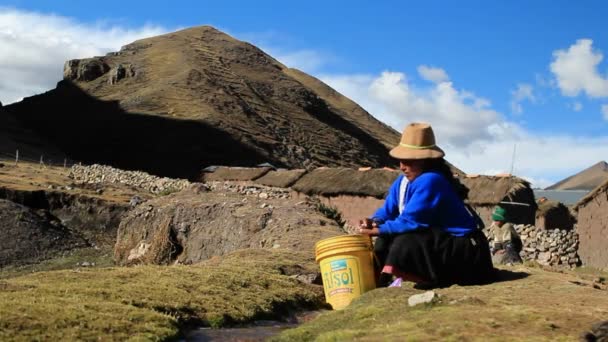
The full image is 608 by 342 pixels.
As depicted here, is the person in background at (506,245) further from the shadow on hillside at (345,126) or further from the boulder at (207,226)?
the shadow on hillside at (345,126)

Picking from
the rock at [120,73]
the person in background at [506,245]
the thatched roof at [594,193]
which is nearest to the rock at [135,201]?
the thatched roof at [594,193]

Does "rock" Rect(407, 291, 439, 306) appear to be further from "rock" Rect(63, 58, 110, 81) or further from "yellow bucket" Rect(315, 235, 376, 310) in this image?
"rock" Rect(63, 58, 110, 81)

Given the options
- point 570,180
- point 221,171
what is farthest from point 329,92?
point 221,171

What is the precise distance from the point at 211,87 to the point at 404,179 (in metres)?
81.9

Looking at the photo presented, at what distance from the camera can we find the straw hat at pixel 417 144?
743 cm

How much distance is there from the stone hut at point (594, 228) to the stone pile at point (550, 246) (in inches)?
11.2

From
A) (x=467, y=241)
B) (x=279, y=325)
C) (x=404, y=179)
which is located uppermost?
(x=404, y=179)

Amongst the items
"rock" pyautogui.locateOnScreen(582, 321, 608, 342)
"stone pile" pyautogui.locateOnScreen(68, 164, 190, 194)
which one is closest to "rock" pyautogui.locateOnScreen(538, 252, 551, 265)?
"stone pile" pyautogui.locateOnScreen(68, 164, 190, 194)

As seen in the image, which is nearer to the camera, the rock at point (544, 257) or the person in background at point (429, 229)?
the person in background at point (429, 229)

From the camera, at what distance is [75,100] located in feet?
302

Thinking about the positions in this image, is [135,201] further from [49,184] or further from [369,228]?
[369,228]

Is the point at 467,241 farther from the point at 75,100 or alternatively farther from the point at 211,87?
the point at 75,100

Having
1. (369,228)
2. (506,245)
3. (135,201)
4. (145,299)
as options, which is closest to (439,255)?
(369,228)

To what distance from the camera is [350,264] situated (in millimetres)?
7918
